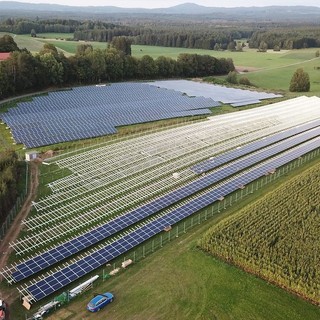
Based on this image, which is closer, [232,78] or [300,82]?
[300,82]

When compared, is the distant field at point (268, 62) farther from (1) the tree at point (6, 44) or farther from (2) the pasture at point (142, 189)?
(2) the pasture at point (142, 189)

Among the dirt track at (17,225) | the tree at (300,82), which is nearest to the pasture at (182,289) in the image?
the dirt track at (17,225)

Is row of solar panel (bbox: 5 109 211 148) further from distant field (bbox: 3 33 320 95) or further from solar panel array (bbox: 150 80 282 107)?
distant field (bbox: 3 33 320 95)

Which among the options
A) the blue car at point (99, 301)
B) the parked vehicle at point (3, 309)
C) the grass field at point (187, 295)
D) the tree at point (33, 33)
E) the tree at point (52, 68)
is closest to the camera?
the parked vehicle at point (3, 309)

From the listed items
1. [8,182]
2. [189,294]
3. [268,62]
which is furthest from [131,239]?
[268,62]

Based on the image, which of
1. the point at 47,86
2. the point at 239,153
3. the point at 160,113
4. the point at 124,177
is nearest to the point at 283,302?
the point at 124,177

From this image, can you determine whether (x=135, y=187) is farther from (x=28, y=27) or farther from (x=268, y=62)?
(x=28, y=27)
